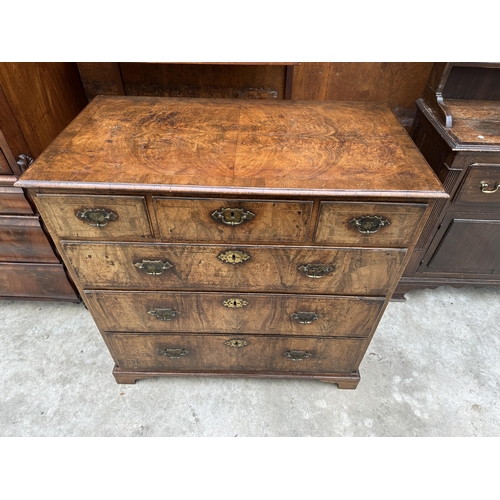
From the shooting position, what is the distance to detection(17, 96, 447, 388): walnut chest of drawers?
1.13 m

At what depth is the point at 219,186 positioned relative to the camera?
1.10 m

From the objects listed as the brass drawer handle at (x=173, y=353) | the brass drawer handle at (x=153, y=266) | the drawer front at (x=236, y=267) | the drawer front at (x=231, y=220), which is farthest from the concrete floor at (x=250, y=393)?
the drawer front at (x=231, y=220)

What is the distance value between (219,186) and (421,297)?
1910mm

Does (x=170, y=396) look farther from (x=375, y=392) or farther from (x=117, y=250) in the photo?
(x=375, y=392)

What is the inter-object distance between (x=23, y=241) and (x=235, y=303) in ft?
3.98

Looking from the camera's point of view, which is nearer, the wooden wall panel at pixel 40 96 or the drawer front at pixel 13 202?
the wooden wall panel at pixel 40 96

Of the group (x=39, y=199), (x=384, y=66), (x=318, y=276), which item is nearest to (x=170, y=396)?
(x=318, y=276)

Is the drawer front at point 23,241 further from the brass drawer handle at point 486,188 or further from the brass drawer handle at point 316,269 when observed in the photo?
the brass drawer handle at point 486,188

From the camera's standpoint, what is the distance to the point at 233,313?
1.53 metres

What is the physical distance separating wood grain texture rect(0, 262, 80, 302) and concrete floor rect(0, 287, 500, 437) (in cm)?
18

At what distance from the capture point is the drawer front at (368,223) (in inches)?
45.4

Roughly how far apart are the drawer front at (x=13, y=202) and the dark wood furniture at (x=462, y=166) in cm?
205

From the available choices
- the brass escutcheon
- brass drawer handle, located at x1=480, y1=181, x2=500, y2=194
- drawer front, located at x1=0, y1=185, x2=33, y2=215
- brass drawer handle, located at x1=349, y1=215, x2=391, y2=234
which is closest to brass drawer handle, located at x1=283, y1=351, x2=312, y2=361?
the brass escutcheon

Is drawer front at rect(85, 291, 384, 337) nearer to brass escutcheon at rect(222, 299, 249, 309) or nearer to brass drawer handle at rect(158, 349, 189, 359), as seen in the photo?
brass escutcheon at rect(222, 299, 249, 309)
